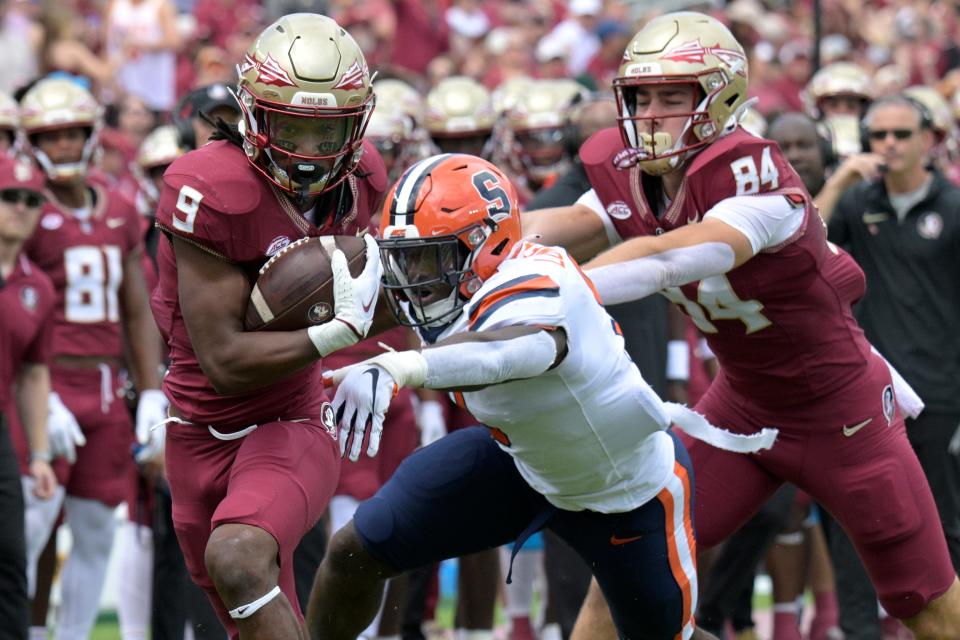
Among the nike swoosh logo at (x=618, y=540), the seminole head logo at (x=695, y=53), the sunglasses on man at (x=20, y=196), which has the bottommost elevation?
the nike swoosh logo at (x=618, y=540)

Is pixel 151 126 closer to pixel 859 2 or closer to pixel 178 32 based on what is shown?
pixel 178 32

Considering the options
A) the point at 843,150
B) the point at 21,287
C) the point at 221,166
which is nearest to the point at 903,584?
the point at 221,166

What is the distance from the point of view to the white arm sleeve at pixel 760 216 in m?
4.42

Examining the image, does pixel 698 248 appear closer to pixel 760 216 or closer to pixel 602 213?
pixel 760 216

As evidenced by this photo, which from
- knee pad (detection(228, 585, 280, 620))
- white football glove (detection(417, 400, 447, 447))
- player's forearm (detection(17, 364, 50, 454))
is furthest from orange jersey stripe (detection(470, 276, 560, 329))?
white football glove (detection(417, 400, 447, 447))

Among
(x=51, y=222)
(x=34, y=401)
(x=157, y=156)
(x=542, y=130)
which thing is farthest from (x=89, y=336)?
(x=542, y=130)

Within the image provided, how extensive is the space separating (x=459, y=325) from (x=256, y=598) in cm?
81

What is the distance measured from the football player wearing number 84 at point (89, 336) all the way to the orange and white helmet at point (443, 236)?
2.58 meters

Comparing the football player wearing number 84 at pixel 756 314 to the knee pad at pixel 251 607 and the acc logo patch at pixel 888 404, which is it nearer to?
the acc logo patch at pixel 888 404

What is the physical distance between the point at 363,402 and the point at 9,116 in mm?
4008

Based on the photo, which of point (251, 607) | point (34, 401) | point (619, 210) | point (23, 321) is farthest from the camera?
point (34, 401)

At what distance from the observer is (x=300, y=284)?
402 centimetres

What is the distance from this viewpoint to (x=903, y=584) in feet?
15.5

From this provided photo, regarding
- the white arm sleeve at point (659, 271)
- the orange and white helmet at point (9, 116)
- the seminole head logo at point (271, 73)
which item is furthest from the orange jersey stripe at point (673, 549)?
the orange and white helmet at point (9, 116)
